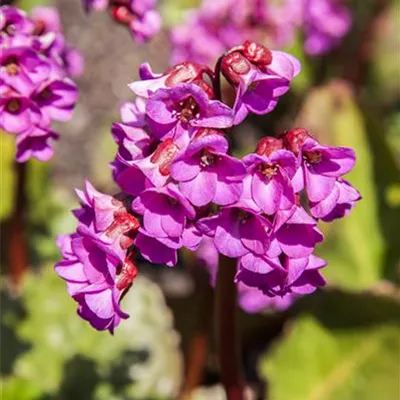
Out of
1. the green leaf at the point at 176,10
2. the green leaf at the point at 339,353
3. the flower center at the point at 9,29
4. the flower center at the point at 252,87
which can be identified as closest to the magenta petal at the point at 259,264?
the flower center at the point at 252,87

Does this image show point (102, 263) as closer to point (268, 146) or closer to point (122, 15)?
point (268, 146)

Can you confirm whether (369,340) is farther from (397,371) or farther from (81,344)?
(81,344)

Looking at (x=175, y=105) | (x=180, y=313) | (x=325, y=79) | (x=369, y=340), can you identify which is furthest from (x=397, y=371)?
(x=325, y=79)

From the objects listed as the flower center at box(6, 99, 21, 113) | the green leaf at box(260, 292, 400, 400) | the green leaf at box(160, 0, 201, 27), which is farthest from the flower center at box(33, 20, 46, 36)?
the green leaf at box(160, 0, 201, 27)

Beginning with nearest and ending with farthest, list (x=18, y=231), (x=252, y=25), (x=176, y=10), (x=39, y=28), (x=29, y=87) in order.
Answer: (x=29, y=87)
(x=39, y=28)
(x=18, y=231)
(x=252, y=25)
(x=176, y=10)

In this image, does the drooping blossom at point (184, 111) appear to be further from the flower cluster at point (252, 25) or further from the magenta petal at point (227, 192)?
the flower cluster at point (252, 25)

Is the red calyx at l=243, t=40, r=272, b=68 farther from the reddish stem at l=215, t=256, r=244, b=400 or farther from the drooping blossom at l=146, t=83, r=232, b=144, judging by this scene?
the reddish stem at l=215, t=256, r=244, b=400

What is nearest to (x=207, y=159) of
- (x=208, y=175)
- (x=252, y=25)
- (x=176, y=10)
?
(x=208, y=175)
